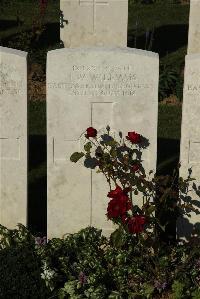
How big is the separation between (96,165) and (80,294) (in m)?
1.12

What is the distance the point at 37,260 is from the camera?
220 inches

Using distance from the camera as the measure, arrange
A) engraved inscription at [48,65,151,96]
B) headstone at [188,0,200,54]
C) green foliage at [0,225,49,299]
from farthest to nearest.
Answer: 1. headstone at [188,0,200,54]
2. engraved inscription at [48,65,151,96]
3. green foliage at [0,225,49,299]

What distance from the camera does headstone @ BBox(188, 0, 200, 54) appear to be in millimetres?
11062

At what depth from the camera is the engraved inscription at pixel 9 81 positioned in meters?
5.67

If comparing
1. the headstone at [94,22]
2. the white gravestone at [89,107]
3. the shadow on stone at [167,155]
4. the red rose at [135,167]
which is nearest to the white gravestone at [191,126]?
the white gravestone at [89,107]

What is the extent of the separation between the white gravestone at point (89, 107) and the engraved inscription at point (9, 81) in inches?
10.5

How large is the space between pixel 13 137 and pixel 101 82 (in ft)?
2.97

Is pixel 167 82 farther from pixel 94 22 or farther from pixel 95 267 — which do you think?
pixel 95 267

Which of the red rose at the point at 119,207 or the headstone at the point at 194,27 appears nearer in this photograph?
the red rose at the point at 119,207

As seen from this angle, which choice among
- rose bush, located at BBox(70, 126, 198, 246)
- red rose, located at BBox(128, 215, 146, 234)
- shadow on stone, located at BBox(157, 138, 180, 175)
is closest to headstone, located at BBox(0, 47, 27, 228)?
rose bush, located at BBox(70, 126, 198, 246)

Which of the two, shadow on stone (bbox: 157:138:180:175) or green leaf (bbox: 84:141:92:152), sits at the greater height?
green leaf (bbox: 84:141:92:152)

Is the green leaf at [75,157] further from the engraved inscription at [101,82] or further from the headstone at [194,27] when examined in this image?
the headstone at [194,27]

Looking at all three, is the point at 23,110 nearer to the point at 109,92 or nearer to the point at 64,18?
the point at 109,92

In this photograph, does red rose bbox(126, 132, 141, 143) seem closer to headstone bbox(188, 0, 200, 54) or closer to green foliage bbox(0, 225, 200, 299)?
green foliage bbox(0, 225, 200, 299)
